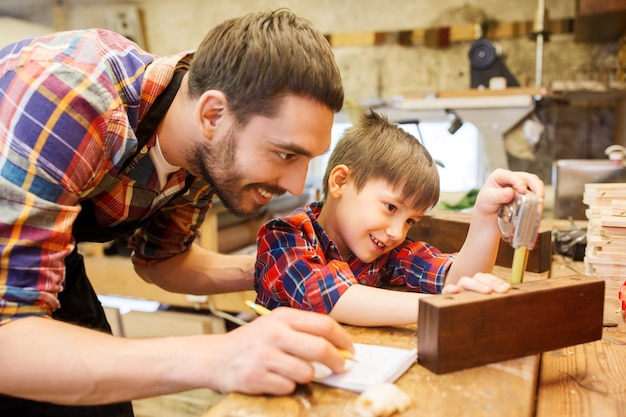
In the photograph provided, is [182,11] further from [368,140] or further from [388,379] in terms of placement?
[388,379]

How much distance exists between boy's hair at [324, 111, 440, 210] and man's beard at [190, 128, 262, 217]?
226 mm

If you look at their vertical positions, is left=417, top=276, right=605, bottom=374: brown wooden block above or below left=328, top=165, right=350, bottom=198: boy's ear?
below

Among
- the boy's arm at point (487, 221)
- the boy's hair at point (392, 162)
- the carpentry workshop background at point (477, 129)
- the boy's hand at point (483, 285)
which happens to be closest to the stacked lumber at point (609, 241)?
the carpentry workshop background at point (477, 129)

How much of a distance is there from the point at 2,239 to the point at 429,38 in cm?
363

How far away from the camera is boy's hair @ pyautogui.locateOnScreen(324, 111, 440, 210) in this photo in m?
1.19

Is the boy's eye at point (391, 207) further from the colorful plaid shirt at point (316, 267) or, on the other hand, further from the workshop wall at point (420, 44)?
the workshop wall at point (420, 44)

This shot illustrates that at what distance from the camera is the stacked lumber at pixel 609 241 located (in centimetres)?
115

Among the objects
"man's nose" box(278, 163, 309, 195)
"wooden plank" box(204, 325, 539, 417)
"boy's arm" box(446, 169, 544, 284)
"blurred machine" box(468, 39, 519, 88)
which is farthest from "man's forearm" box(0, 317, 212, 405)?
"blurred machine" box(468, 39, 519, 88)

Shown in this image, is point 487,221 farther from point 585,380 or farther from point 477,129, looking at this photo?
point 477,129

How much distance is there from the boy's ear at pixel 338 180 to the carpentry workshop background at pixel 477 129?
0.33 meters

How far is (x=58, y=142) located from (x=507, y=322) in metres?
0.76

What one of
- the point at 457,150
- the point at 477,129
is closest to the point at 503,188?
the point at 477,129

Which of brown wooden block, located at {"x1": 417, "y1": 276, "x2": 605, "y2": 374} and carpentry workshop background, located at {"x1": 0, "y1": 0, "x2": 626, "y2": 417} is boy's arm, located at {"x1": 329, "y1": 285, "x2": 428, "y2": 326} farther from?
brown wooden block, located at {"x1": 417, "y1": 276, "x2": 605, "y2": 374}

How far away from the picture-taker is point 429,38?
3.93 m
